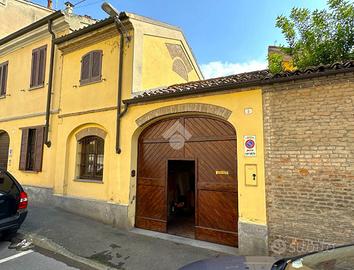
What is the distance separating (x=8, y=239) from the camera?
6160 mm

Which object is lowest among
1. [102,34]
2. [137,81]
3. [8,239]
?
[8,239]

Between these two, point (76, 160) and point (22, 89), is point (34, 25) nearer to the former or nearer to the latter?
point (22, 89)

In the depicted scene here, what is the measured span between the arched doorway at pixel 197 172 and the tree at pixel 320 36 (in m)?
2.33

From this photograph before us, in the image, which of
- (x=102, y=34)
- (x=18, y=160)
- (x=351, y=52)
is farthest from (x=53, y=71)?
(x=351, y=52)

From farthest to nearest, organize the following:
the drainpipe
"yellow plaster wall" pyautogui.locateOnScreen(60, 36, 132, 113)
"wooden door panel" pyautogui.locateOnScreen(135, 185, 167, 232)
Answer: "yellow plaster wall" pyautogui.locateOnScreen(60, 36, 132, 113) < the drainpipe < "wooden door panel" pyautogui.locateOnScreen(135, 185, 167, 232)

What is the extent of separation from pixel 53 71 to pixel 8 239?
6324 mm

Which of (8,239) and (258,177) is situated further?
(8,239)

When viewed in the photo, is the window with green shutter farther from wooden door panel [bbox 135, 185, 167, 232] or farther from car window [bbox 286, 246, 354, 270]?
car window [bbox 286, 246, 354, 270]

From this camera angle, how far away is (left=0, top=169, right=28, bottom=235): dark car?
540 cm

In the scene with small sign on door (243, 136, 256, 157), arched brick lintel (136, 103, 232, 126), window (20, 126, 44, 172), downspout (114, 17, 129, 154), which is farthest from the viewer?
window (20, 126, 44, 172)

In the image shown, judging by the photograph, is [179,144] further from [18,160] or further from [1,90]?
[1,90]

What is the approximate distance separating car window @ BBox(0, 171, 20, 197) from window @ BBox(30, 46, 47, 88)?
539 cm

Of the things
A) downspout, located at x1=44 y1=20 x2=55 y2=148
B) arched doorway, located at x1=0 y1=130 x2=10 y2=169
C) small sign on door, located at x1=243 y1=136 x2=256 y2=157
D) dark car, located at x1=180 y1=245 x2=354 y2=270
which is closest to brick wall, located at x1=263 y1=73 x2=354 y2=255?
small sign on door, located at x1=243 y1=136 x2=256 y2=157

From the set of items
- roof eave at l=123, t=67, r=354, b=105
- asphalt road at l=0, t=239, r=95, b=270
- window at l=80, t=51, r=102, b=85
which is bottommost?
asphalt road at l=0, t=239, r=95, b=270
